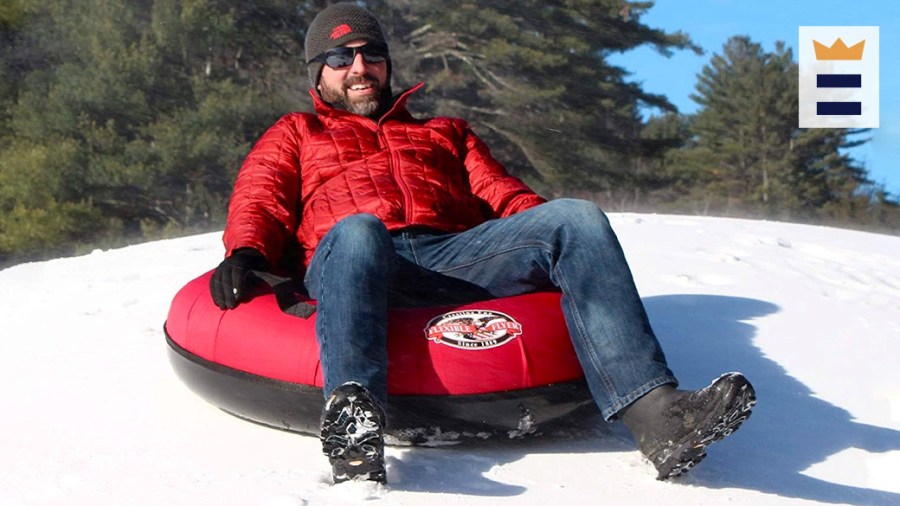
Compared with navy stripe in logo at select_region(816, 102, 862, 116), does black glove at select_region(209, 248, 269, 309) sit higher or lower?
lower

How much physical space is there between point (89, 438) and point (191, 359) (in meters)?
0.32

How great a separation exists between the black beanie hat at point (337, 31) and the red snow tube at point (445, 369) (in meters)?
0.92

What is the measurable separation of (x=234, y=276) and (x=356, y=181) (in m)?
0.49

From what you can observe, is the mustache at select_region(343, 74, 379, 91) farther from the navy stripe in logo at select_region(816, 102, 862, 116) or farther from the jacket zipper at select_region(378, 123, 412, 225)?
the navy stripe in logo at select_region(816, 102, 862, 116)

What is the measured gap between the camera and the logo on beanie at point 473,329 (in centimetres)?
240

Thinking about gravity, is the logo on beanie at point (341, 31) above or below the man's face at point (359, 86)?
above

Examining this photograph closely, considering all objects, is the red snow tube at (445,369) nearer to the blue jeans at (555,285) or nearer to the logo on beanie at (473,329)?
the logo on beanie at (473,329)

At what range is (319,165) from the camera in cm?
291

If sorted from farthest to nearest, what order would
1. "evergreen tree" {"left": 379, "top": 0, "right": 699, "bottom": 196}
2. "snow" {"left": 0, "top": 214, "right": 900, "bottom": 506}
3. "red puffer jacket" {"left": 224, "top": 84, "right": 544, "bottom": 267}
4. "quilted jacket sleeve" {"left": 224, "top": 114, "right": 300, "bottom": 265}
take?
1. "evergreen tree" {"left": 379, "top": 0, "right": 699, "bottom": 196}
2. "red puffer jacket" {"left": 224, "top": 84, "right": 544, "bottom": 267}
3. "quilted jacket sleeve" {"left": 224, "top": 114, "right": 300, "bottom": 265}
4. "snow" {"left": 0, "top": 214, "right": 900, "bottom": 506}

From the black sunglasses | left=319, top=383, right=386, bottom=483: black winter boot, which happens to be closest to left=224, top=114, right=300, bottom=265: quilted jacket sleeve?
the black sunglasses

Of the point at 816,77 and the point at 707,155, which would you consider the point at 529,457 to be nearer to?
the point at 707,155

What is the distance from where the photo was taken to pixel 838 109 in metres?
32.5

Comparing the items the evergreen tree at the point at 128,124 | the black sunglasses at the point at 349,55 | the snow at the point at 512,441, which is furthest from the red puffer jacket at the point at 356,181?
the evergreen tree at the point at 128,124

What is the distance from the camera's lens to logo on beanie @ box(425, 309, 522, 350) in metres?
2.40
